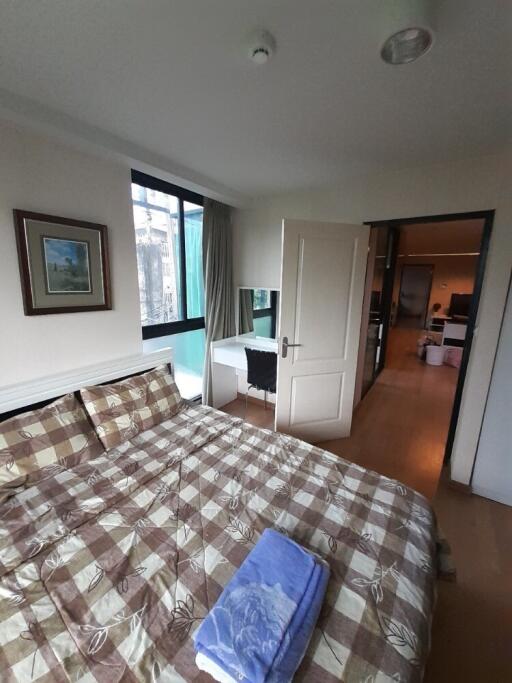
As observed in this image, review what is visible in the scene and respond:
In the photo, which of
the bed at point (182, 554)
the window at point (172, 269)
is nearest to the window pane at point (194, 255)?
the window at point (172, 269)

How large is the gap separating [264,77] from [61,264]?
1.55 m

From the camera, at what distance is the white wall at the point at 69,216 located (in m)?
1.58

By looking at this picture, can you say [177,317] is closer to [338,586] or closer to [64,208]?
[64,208]

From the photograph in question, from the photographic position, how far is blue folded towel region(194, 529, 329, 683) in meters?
0.72

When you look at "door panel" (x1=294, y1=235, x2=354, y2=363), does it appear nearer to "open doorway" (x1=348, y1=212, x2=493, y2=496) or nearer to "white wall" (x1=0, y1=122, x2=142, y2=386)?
"open doorway" (x1=348, y1=212, x2=493, y2=496)

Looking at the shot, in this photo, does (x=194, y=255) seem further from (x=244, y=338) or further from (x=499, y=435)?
(x=499, y=435)

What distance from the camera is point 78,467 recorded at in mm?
1519

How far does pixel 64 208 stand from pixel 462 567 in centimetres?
318

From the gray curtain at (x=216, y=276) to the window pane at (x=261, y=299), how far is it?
307 millimetres

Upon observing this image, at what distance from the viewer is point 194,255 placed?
117 inches

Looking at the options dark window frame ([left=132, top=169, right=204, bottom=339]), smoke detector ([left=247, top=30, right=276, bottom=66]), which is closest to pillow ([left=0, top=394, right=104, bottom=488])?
dark window frame ([left=132, top=169, right=204, bottom=339])

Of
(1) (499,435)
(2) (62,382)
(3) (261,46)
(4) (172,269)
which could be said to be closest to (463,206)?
(1) (499,435)

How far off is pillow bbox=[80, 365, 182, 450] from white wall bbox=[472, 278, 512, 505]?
2234mm

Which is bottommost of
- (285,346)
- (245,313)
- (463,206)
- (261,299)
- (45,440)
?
(45,440)
